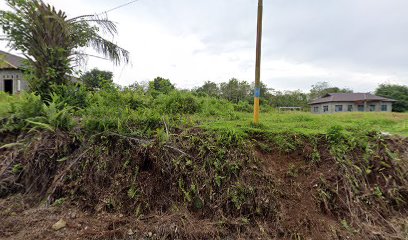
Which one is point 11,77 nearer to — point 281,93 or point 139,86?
point 139,86

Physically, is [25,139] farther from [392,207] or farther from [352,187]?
[392,207]

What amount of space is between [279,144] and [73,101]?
4.33m

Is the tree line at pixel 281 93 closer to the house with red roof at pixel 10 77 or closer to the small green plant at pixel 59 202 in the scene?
the house with red roof at pixel 10 77

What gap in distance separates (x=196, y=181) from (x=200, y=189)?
118mm

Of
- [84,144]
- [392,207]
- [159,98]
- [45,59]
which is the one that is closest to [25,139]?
[84,144]

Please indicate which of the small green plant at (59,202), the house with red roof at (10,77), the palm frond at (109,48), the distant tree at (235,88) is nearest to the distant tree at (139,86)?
the palm frond at (109,48)

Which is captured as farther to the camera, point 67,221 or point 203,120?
point 203,120

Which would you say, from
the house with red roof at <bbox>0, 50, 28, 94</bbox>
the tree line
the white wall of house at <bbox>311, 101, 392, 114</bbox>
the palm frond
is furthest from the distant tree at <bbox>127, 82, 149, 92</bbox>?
the white wall of house at <bbox>311, 101, 392, 114</bbox>

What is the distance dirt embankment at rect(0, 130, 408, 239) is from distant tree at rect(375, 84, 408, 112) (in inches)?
1474

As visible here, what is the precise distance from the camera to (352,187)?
8.80 feet

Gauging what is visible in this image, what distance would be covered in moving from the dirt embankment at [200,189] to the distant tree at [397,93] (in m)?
37.4

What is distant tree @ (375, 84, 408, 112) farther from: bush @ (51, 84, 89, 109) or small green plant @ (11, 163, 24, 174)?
small green plant @ (11, 163, 24, 174)

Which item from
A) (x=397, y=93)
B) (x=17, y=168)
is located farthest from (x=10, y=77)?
(x=397, y=93)

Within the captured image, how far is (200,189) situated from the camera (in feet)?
8.71
